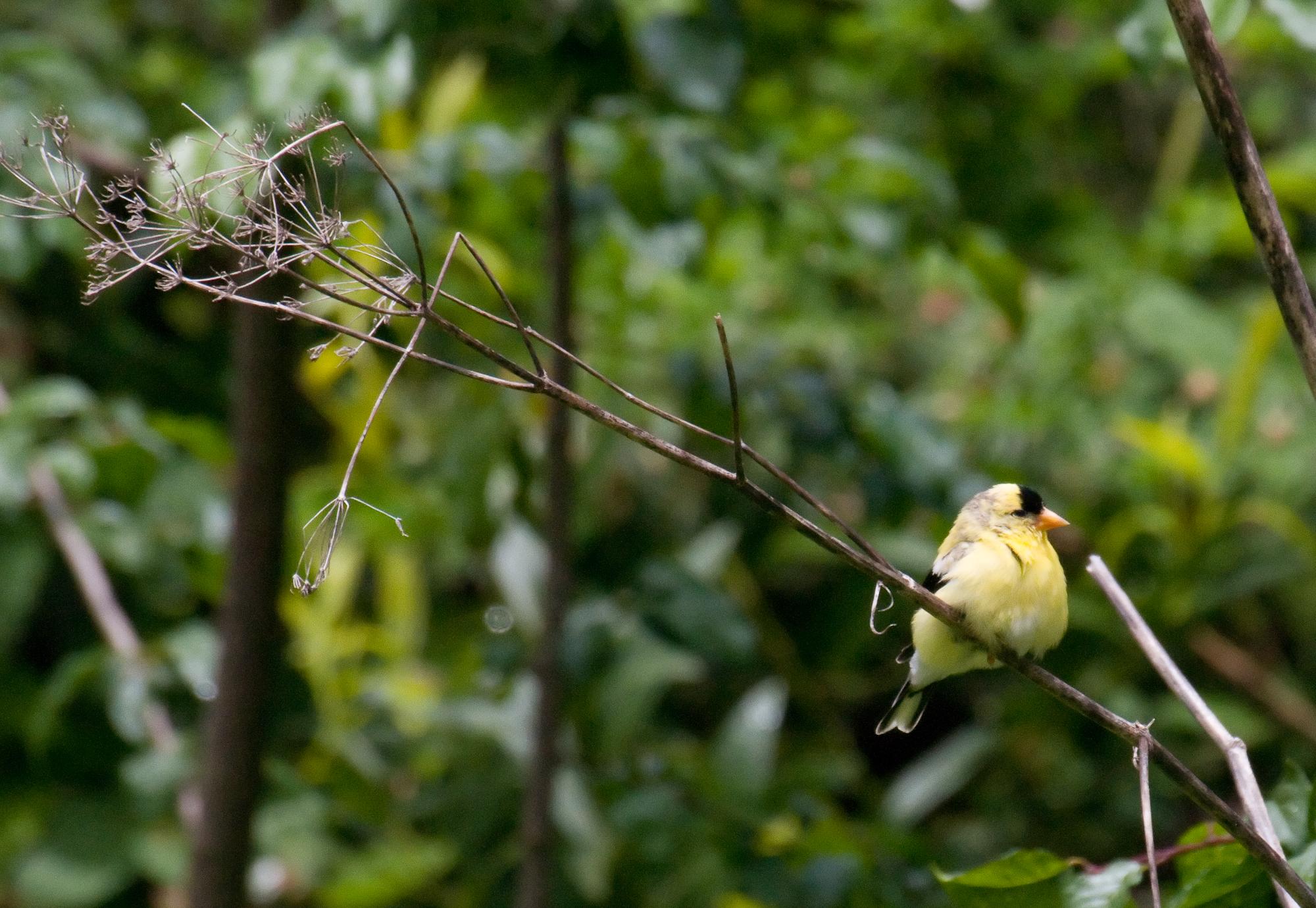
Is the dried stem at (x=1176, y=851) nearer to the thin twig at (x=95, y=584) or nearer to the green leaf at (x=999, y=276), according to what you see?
the green leaf at (x=999, y=276)

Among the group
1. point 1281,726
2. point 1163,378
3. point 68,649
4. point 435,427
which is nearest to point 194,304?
point 435,427

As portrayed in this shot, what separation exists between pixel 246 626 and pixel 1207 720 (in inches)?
53.8

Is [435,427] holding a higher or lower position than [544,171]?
lower

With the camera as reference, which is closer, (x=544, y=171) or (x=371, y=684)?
(x=544, y=171)

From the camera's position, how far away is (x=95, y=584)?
8.09 feet

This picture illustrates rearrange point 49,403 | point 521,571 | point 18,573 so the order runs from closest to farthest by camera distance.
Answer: point 49,403 < point 18,573 < point 521,571

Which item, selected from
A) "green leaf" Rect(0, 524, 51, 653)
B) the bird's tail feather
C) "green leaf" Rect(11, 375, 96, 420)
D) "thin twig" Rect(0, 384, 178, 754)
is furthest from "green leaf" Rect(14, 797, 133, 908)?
the bird's tail feather

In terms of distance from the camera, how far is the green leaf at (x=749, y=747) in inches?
99.2

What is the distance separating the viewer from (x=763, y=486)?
2.77 metres

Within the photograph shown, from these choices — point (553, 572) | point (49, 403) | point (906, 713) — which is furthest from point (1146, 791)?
point (49, 403)

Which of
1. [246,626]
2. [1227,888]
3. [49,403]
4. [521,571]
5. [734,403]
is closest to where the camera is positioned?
[734,403]

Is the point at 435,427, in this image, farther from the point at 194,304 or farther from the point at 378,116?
Answer: the point at 378,116

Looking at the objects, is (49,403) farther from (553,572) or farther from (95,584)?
(553,572)

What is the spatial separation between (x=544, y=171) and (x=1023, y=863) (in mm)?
1615
